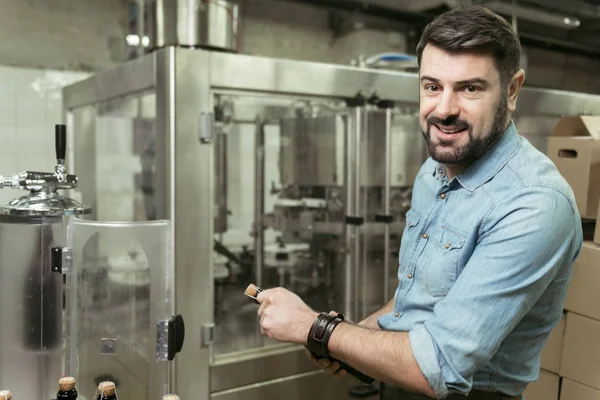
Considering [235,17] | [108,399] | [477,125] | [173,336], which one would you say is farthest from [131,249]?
[235,17]

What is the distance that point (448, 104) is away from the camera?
1.01m

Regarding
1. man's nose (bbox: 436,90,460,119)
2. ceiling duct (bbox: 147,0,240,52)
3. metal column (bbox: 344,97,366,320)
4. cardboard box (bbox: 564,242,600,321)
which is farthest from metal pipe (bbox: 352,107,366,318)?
man's nose (bbox: 436,90,460,119)

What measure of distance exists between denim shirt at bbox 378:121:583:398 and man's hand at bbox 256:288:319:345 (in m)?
0.22

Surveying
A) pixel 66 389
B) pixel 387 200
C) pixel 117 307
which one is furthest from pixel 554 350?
pixel 66 389

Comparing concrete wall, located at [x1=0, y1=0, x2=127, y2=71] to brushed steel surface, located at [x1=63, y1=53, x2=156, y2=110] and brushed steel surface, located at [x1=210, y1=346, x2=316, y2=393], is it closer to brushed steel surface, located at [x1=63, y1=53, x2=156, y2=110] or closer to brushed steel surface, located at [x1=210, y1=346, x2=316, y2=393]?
brushed steel surface, located at [x1=63, y1=53, x2=156, y2=110]

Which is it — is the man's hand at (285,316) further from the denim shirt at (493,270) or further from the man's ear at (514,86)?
the man's ear at (514,86)

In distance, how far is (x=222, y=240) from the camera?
2.96 meters

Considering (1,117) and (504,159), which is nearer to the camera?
(504,159)

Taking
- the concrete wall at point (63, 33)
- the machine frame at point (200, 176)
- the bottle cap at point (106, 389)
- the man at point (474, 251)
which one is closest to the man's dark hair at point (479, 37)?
the man at point (474, 251)

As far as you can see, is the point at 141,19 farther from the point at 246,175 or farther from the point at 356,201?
the point at 356,201

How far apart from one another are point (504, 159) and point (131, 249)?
0.89 meters

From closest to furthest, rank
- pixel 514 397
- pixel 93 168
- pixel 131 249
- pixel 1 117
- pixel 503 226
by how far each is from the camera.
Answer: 1. pixel 503 226
2. pixel 514 397
3. pixel 131 249
4. pixel 1 117
5. pixel 93 168

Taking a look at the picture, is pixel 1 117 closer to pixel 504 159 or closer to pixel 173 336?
pixel 173 336

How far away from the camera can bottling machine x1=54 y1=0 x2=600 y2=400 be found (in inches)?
63.4
